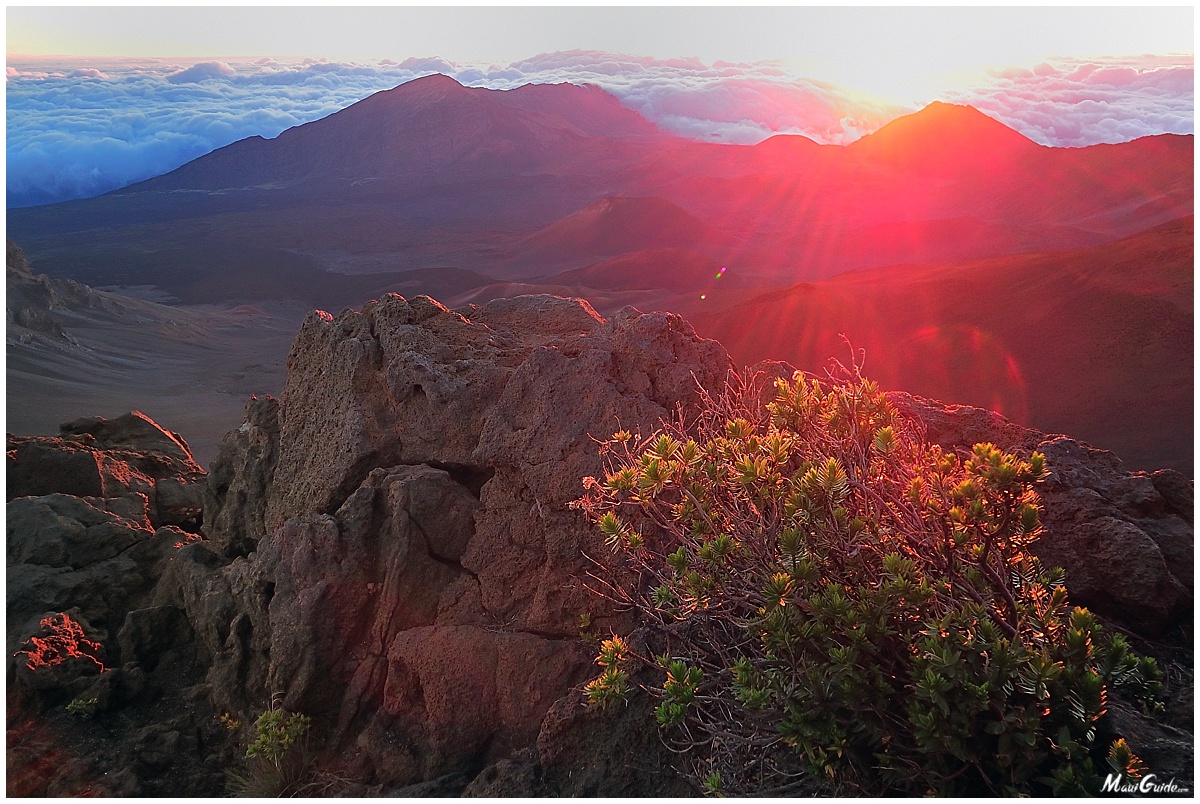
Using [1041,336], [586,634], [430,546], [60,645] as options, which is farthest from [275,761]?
[1041,336]

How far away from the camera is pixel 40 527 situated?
17.3 feet

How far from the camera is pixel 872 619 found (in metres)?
2.62

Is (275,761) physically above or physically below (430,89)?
below

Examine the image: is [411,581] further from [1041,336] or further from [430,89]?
[430,89]

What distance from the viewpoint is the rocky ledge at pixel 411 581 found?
372cm

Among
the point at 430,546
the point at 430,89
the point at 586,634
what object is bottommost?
the point at 586,634

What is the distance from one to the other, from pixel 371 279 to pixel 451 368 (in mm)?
46143

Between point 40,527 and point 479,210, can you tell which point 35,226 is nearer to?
point 479,210

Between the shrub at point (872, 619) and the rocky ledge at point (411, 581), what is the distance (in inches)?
19.3

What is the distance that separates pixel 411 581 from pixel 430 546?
20 centimetres

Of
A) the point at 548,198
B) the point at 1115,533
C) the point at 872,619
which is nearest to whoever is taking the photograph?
the point at 872,619

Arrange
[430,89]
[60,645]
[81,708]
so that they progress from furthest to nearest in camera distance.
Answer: [430,89] < [60,645] < [81,708]

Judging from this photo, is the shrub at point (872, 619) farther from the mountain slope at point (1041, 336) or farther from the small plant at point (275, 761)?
the mountain slope at point (1041, 336)

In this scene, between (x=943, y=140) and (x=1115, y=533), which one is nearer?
(x=1115, y=533)
